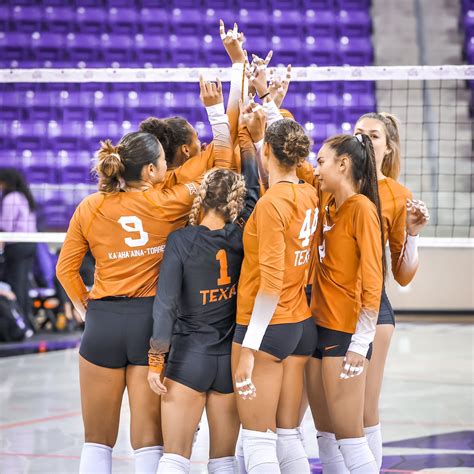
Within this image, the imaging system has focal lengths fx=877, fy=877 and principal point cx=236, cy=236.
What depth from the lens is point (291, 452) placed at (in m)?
3.64

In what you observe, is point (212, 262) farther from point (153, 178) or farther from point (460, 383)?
point (460, 383)

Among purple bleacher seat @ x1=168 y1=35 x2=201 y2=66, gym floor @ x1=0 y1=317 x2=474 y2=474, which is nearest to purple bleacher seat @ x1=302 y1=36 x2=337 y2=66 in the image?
purple bleacher seat @ x1=168 y1=35 x2=201 y2=66

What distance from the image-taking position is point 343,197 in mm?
3695

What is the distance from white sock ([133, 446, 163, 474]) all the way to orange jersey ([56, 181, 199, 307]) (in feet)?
2.09

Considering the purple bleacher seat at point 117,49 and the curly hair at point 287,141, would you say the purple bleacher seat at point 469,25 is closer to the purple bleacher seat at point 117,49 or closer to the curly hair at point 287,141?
the purple bleacher seat at point 117,49

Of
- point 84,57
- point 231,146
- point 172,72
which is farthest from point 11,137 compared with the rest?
point 231,146

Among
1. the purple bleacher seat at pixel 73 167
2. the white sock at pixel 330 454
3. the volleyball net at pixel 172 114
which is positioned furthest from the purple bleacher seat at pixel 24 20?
the white sock at pixel 330 454

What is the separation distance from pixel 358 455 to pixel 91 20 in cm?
1277

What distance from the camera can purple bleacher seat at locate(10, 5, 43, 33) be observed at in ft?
49.5

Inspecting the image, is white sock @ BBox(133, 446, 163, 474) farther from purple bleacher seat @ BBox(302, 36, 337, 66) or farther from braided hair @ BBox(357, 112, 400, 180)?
purple bleacher seat @ BBox(302, 36, 337, 66)

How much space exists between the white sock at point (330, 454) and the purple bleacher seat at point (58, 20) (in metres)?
12.4

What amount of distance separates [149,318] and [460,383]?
18.0 feet

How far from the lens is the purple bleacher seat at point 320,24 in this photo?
14766 millimetres

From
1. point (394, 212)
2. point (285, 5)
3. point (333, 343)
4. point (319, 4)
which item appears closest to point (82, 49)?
point (285, 5)
